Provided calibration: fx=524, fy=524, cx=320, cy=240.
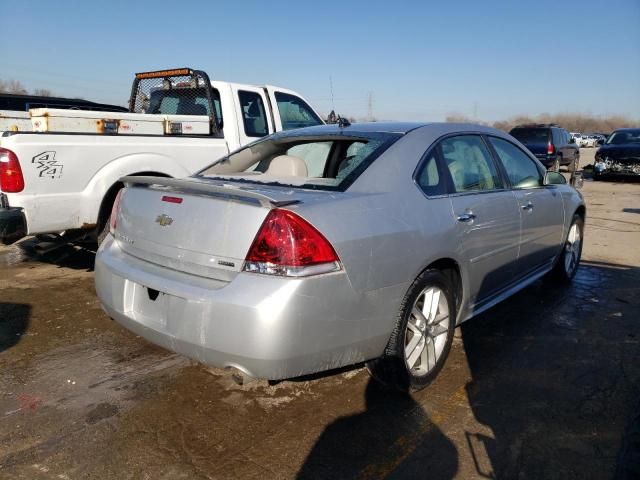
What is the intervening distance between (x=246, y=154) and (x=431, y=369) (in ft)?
6.88

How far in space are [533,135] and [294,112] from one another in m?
11.9

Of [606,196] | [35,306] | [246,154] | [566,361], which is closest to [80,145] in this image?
[35,306]

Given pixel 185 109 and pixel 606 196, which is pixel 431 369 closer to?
pixel 185 109

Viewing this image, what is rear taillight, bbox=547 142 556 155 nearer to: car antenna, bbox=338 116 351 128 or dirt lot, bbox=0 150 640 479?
dirt lot, bbox=0 150 640 479

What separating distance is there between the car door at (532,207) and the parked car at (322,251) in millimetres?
145

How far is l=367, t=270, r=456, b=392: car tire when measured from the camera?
2938mm

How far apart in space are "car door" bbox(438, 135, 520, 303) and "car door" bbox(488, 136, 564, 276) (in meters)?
0.18

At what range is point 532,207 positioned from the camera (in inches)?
168

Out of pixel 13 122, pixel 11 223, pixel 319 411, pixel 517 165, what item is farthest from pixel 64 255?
pixel 517 165

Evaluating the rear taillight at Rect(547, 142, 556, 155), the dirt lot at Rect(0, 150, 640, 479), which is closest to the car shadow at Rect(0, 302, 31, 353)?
the dirt lot at Rect(0, 150, 640, 479)

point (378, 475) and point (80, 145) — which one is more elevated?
point (80, 145)

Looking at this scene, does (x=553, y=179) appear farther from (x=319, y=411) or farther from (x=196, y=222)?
(x=196, y=222)

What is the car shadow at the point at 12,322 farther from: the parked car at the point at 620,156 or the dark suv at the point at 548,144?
the parked car at the point at 620,156

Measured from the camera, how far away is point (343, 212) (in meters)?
2.62
